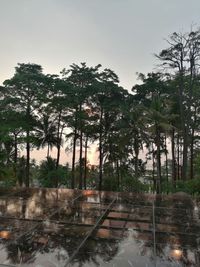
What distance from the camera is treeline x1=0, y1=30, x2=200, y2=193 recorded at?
17047mm

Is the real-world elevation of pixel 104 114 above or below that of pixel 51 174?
above

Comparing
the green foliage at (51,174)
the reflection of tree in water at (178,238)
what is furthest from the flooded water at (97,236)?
the green foliage at (51,174)

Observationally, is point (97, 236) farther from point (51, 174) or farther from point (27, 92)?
point (51, 174)

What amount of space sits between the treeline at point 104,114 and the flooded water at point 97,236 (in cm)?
1039

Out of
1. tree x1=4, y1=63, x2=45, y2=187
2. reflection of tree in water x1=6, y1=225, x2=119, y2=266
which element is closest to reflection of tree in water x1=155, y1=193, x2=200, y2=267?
reflection of tree in water x1=6, y1=225, x2=119, y2=266

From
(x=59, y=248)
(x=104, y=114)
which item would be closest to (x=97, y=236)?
(x=59, y=248)

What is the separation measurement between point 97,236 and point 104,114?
1712 centimetres

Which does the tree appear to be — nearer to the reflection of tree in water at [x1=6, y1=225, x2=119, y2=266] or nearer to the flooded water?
the flooded water

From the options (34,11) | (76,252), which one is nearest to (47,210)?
(76,252)

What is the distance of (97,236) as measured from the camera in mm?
4586

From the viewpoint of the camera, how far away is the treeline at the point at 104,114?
17.0m

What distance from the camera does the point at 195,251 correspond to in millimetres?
4020

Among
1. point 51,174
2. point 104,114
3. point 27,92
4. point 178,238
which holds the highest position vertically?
point 27,92

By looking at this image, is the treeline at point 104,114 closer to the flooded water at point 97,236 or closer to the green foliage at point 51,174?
the green foliage at point 51,174
